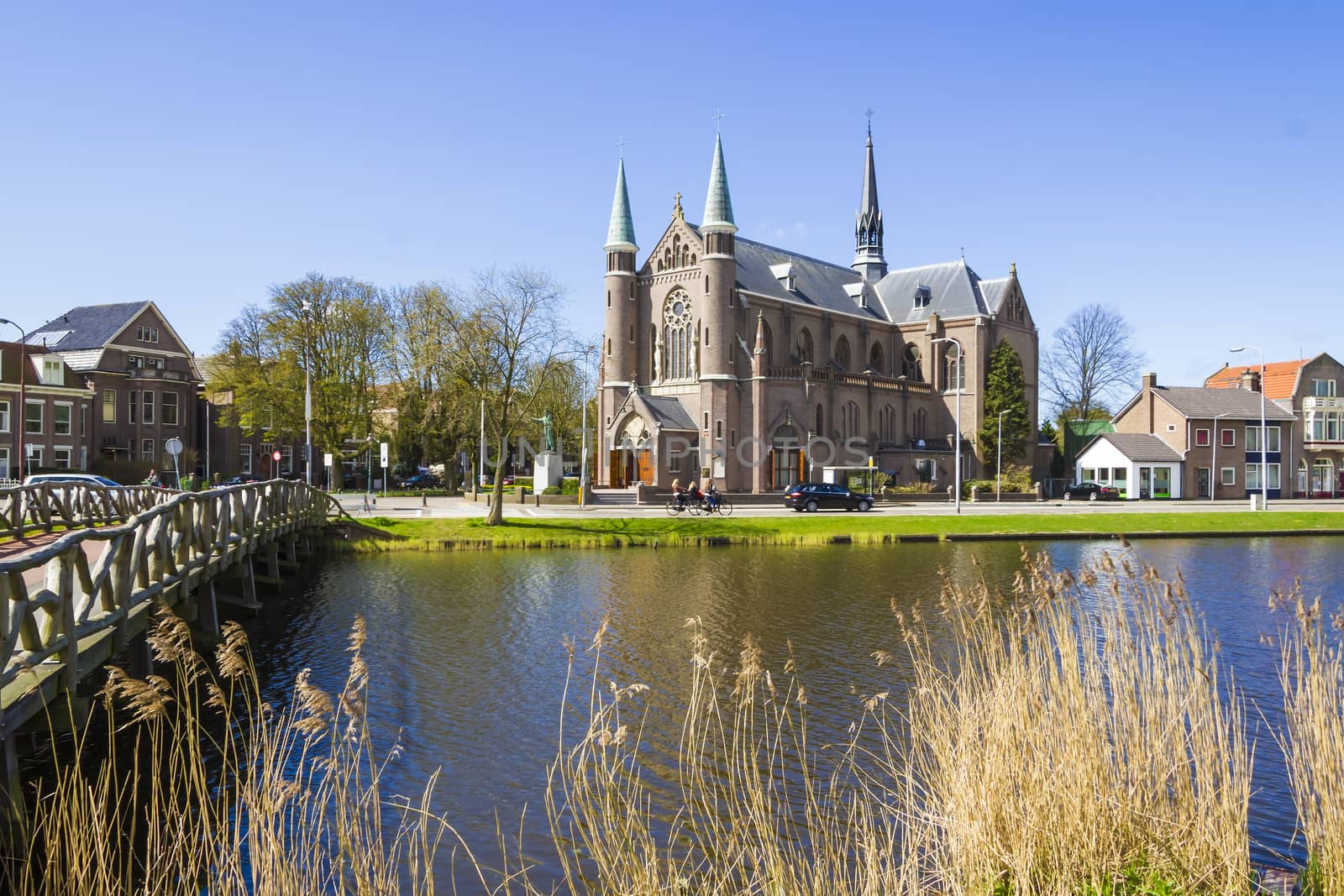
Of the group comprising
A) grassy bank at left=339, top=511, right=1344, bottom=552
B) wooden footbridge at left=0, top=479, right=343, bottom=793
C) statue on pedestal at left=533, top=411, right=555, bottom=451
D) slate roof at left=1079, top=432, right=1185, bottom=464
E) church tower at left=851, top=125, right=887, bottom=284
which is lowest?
grassy bank at left=339, top=511, right=1344, bottom=552

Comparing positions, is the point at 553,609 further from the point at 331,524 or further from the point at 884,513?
the point at 884,513

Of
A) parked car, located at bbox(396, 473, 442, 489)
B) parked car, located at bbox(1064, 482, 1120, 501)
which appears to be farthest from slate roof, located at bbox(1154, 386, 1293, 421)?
parked car, located at bbox(396, 473, 442, 489)

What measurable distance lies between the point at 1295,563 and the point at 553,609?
23.7 metres

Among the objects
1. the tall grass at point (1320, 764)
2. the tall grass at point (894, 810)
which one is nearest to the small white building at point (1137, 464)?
the tall grass at point (894, 810)

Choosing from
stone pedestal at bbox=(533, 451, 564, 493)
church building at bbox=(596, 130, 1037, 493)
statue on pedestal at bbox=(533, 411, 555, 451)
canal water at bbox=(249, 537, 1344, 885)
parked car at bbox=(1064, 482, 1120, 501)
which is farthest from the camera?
statue on pedestal at bbox=(533, 411, 555, 451)

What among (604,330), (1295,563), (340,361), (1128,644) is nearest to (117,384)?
(340,361)

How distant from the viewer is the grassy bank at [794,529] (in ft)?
119

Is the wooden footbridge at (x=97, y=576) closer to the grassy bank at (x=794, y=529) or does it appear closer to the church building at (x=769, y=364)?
the grassy bank at (x=794, y=529)

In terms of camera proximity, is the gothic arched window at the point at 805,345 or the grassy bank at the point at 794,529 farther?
the gothic arched window at the point at 805,345

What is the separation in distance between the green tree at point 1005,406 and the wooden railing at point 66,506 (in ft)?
189

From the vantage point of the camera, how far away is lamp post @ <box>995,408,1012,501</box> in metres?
63.2

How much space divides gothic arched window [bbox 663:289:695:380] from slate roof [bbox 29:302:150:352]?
37.5 m

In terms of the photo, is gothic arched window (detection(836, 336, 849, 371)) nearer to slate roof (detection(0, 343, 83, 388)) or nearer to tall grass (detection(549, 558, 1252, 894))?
slate roof (detection(0, 343, 83, 388))

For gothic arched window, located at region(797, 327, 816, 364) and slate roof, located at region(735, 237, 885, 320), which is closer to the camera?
slate roof, located at region(735, 237, 885, 320)
